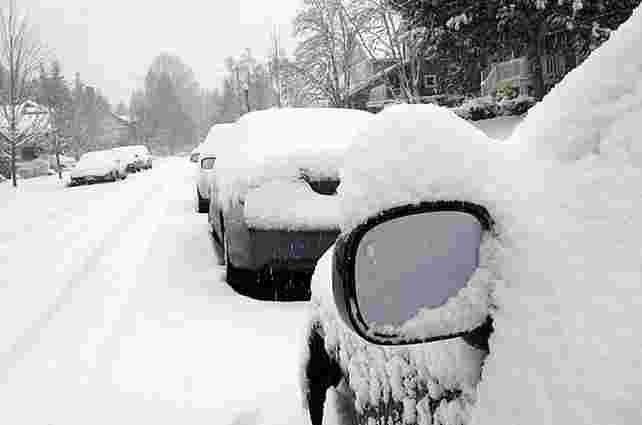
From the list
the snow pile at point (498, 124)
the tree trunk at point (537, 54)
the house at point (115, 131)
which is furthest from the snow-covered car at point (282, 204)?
the house at point (115, 131)

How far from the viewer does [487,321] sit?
86 centimetres

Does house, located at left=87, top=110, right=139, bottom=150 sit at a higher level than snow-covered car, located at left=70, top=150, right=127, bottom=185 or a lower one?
higher

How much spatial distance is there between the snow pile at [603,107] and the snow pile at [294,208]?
2.82 meters

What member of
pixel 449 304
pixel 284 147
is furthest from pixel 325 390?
pixel 284 147

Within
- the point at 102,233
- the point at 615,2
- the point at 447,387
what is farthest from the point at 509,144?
the point at 615,2

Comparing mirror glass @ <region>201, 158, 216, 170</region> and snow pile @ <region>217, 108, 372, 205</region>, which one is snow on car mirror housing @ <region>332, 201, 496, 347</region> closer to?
snow pile @ <region>217, 108, 372, 205</region>

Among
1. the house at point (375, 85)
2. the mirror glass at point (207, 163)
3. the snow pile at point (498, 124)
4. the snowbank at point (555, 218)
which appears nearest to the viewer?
the snowbank at point (555, 218)

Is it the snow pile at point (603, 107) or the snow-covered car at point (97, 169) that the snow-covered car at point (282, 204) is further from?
the snow-covered car at point (97, 169)

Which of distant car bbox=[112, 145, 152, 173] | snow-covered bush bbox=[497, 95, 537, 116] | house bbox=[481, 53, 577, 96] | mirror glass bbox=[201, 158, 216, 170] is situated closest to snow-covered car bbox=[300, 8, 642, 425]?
mirror glass bbox=[201, 158, 216, 170]

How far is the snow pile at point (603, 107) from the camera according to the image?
2.58 feet

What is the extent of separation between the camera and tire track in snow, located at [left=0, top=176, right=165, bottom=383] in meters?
3.42

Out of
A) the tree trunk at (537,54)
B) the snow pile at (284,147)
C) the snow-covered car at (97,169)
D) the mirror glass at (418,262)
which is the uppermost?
the tree trunk at (537,54)

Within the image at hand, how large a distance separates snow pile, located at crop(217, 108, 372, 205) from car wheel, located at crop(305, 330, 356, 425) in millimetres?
1925

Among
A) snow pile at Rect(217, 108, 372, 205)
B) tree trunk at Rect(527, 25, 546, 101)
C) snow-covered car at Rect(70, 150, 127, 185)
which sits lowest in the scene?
snow pile at Rect(217, 108, 372, 205)
